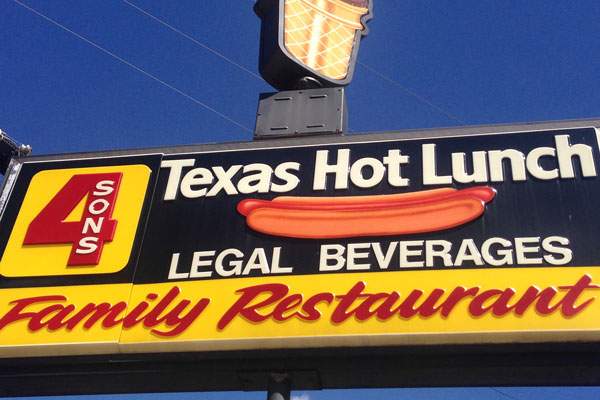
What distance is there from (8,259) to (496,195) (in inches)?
149

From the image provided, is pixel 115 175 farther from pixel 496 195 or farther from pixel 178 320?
pixel 496 195

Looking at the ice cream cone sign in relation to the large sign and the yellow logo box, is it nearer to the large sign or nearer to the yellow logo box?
the large sign

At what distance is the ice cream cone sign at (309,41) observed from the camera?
316 inches

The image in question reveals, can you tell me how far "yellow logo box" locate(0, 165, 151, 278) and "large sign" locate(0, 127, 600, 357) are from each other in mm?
12

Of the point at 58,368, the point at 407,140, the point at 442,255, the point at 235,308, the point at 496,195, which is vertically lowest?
the point at 58,368

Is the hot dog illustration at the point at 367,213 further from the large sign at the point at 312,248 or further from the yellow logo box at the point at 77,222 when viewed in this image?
the yellow logo box at the point at 77,222

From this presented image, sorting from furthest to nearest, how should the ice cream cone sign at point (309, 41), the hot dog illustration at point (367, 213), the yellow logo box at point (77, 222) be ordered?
1. the ice cream cone sign at point (309, 41)
2. the yellow logo box at point (77, 222)
3. the hot dog illustration at point (367, 213)

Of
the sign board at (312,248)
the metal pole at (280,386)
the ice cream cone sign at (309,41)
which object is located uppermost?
the ice cream cone sign at (309,41)

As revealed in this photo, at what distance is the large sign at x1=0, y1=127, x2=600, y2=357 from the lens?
564cm

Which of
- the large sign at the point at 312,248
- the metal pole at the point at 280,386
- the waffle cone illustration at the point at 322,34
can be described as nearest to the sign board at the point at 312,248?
the large sign at the point at 312,248

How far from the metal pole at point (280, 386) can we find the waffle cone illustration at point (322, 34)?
335 cm

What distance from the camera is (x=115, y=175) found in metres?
7.18

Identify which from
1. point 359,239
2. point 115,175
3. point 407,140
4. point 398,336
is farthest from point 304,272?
point 115,175

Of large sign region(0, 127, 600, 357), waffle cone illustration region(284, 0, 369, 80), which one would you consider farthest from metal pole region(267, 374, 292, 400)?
waffle cone illustration region(284, 0, 369, 80)
